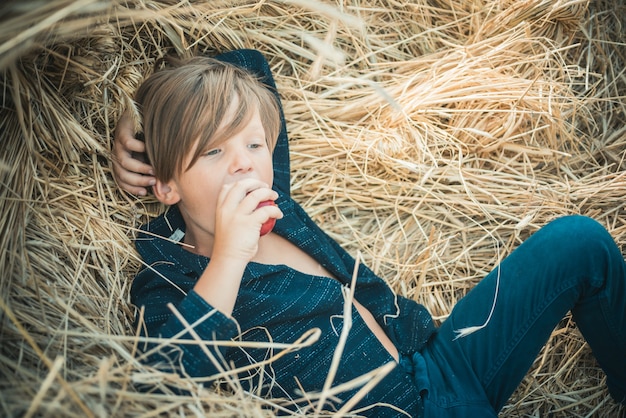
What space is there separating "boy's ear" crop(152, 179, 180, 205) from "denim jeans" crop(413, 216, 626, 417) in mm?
930

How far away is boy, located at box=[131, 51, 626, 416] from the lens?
5.09 feet

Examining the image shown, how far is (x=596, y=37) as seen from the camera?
7.38 ft

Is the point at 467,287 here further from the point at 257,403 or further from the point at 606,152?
the point at 257,403

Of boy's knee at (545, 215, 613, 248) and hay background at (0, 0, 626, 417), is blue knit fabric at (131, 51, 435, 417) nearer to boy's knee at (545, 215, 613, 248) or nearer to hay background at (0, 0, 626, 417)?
hay background at (0, 0, 626, 417)

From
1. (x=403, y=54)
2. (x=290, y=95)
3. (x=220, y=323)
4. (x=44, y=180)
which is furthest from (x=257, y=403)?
(x=403, y=54)

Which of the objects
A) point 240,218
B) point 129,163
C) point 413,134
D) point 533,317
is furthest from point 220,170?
point 533,317

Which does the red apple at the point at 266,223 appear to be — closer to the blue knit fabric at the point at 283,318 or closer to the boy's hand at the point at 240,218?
the boy's hand at the point at 240,218

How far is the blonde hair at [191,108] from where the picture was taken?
1563 mm

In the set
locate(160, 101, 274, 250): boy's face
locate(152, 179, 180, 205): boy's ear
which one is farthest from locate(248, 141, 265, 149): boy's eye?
locate(152, 179, 180, 205): boy's ear

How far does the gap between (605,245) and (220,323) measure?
1172 millimetres

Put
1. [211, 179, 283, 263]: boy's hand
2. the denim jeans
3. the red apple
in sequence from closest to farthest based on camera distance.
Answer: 1. [211, 179, 283, 263]: boy's hand
2. the red apple
3. the denim jeans

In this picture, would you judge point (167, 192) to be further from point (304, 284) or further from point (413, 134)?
point (413, 134)

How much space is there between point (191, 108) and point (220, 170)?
22 cm

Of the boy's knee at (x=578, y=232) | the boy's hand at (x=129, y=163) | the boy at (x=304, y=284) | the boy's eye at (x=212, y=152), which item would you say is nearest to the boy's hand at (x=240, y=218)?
the boy at (x=304, y=284)
